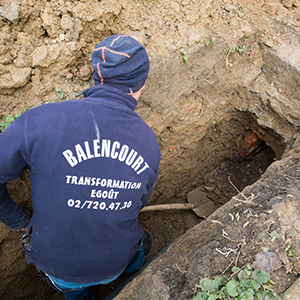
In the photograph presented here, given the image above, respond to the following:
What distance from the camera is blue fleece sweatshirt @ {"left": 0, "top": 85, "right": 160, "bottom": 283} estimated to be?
1170 mm

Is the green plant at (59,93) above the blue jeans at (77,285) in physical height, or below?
above

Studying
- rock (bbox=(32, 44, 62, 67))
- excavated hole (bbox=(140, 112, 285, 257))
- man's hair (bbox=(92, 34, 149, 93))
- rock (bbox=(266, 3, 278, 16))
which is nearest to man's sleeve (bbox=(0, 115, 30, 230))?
man's hair (bbox=(92, 34, 149, 93))

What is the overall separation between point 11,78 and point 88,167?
1362 mm

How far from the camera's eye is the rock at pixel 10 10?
1.90 meters

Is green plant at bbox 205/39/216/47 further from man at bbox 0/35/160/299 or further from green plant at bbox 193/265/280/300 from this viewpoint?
green plant at bbox 193/265/280/300

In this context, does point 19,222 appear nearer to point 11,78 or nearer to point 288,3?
point 11,78

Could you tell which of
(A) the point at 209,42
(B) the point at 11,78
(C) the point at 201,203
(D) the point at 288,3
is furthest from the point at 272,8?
(B) the point at 11,78

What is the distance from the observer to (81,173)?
1201mm

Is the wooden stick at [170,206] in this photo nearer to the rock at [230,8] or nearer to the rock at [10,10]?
the rock at [10,10]

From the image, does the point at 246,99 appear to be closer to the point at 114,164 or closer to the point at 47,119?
the point at 114,164

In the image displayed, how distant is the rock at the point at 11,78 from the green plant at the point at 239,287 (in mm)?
2092

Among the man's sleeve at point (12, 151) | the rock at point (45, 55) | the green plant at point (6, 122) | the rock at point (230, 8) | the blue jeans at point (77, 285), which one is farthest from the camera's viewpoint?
the rock at point (230, 8)

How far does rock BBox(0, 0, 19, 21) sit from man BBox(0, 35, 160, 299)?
3.70 feet

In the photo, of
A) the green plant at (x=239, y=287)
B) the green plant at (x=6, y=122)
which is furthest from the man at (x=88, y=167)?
the green plant at (x=6, y=122)
